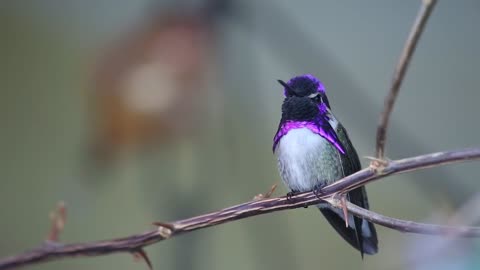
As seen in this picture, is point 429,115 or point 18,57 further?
point 18,57

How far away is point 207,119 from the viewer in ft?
3.15

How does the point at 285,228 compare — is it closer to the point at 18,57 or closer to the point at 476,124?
the point at 476,124

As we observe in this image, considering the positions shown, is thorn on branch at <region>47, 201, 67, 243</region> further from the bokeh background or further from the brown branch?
the bokeh background

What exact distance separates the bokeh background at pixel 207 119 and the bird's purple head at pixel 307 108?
1.04 ft

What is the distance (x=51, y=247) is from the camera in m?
0.34

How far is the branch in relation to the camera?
24 centimetres

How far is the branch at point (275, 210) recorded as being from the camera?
0.24 meters

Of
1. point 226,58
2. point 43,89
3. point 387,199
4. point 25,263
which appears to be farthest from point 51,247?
point 43,89

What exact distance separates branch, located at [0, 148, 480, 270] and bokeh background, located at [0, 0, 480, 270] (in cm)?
36

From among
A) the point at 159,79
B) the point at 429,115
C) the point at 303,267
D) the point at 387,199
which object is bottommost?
the point at 303,267

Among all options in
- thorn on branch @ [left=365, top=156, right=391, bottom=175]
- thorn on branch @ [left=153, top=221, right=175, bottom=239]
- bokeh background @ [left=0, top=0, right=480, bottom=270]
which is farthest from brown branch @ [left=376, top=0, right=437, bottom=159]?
bokeh background @ [left=0, top=0, right=480, bottom=270]

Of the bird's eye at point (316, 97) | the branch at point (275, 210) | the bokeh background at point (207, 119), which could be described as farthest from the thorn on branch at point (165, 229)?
the bokeh background at point (207, 119)

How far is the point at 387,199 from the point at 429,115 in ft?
0.72

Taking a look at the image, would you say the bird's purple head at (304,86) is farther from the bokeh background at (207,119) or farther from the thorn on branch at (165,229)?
the bokeh background at (207,119)
